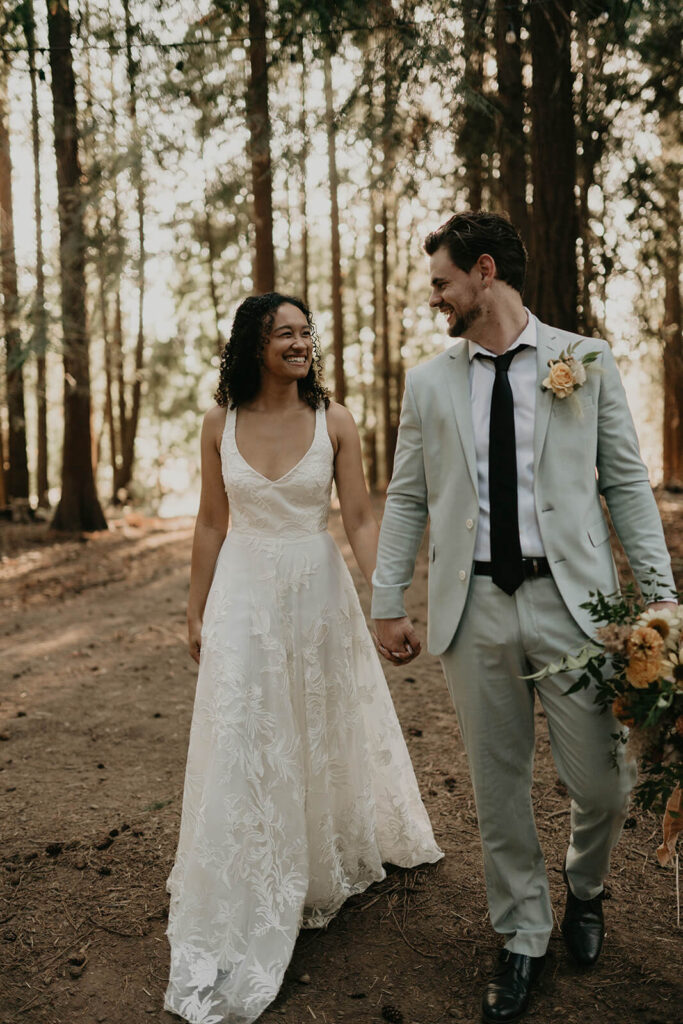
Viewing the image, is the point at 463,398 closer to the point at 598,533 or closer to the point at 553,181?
the point at 598,533

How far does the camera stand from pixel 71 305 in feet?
46.3

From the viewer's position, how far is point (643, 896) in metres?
3.81

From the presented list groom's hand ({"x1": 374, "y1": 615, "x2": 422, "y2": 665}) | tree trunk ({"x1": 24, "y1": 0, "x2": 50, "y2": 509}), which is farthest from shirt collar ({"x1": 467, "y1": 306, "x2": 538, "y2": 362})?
tree trunk ({"x1": 24, "y1": 0, "x2": 50, "y2": 509})

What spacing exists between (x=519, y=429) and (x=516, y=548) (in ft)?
1.36

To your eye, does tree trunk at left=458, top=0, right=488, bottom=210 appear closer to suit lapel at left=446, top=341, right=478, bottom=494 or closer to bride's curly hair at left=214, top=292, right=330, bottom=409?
bride's curly hair at left=214, top=292, right=330, bottom=409

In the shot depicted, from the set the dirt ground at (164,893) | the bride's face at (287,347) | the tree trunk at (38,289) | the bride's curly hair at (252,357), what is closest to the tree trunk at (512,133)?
the tree trunk at (38,289)

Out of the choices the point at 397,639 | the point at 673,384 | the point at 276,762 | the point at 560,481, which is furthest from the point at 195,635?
the point at 673,384

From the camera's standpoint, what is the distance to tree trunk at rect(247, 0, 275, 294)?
7.35 m

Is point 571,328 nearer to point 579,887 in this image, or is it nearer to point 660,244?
point 579,887

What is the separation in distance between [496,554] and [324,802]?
1389mm

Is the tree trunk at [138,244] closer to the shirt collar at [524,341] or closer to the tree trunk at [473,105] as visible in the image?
the tree trunk at [473,105]

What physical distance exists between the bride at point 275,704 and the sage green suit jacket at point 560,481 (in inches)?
27.4

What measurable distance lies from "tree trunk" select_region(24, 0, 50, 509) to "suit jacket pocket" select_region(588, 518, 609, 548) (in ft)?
16.4

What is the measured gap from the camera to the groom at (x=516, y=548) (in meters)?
2.99
